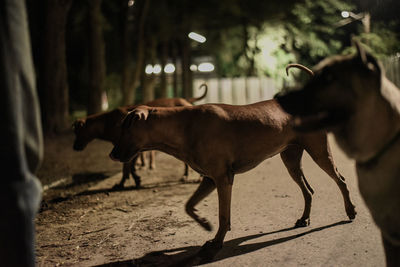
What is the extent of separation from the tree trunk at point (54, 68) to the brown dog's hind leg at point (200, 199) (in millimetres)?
8374

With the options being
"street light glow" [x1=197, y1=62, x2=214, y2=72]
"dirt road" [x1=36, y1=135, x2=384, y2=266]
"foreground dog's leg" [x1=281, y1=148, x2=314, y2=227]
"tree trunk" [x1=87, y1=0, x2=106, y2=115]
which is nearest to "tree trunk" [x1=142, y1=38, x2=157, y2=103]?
"tree trunk" [x1=87, y1=0, x2=106, y2=115]

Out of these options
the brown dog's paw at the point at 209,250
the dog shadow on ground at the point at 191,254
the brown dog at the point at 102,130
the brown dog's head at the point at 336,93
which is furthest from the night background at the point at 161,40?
the brown dog's head at the point at 336,93

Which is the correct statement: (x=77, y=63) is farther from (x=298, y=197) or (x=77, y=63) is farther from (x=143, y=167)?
(x=298, y=197)

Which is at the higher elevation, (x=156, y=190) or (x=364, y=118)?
(x=364, y=118)

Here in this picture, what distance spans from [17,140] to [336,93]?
6.17 feet

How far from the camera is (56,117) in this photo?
12352 millimetres

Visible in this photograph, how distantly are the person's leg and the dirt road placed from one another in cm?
211

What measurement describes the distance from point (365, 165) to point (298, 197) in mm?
3833

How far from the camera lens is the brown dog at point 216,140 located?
15.4 feet

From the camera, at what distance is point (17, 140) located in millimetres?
2375

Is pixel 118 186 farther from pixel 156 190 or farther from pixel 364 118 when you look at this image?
pixel 364 118

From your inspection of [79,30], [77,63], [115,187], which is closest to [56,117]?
[115,187]

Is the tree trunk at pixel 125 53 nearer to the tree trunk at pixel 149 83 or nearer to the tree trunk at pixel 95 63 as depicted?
the tree trunk at pixel 149 83

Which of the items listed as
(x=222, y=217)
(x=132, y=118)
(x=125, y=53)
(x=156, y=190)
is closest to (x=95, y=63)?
(x=125, y=53)
